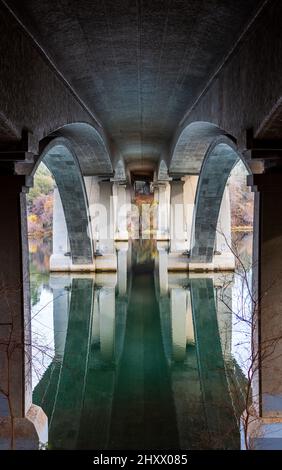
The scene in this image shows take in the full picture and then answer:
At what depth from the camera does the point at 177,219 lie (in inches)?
867

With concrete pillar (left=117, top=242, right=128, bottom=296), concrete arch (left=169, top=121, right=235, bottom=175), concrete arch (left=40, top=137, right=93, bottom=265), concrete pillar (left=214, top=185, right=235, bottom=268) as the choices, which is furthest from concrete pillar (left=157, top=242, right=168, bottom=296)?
concrete arch (left=169, top=121, right=235, bottom=175)

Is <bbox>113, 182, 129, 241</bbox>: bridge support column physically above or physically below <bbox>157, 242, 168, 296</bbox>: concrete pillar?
above

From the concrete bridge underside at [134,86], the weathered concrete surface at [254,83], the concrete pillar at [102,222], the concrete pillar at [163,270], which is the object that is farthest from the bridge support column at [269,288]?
the concrete pillar at [102,222]

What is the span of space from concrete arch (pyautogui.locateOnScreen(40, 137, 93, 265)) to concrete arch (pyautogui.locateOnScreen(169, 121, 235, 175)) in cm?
299

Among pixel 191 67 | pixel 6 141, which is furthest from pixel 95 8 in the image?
pixel 191 67

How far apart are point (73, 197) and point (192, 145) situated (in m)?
4.98

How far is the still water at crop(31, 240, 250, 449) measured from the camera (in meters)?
6.75

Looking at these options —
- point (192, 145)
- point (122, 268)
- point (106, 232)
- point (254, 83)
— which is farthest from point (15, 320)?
point (122, 268)

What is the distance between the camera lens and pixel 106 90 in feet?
29.9

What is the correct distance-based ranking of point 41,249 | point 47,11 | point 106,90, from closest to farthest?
point 47,11 < point 106,90 < point 41,249

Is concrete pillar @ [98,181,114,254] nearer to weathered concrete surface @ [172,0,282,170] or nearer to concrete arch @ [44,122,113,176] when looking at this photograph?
concrete arch @ [44,122,113,176]

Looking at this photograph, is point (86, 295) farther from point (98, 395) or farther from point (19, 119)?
point (19, 119)

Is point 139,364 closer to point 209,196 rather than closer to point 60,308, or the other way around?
point 60,308

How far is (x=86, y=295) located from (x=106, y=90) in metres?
8.97
